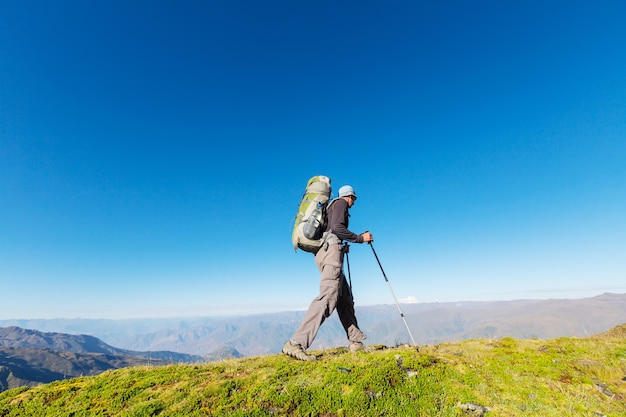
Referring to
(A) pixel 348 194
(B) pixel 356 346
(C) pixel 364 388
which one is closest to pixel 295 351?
(B) pixel 356 346

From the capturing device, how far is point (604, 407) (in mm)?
5250

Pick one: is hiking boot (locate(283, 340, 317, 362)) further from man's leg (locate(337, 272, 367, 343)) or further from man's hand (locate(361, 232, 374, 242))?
man's hand (locate(361, 232, 374, 242))

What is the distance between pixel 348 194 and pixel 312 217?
1.39 meters

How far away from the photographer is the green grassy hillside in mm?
5309

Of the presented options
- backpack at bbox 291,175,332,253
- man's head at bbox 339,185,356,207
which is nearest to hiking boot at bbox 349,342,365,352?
backpack at bbox 291,175,332,253

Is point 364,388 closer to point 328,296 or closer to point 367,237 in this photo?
point 328,296

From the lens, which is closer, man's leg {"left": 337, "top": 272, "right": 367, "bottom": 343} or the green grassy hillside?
the green grassy hillside

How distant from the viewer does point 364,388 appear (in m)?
5.90

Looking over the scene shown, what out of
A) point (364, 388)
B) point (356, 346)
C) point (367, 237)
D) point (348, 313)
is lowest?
point (364, 388)

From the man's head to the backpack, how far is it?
0.38 meters

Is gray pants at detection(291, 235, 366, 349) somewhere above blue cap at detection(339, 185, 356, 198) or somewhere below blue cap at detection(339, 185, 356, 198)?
below

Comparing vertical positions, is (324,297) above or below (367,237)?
below

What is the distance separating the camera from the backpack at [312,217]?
892 cm

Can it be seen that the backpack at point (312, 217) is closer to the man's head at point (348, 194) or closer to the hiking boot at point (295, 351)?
the man's head at point (348, 194)
